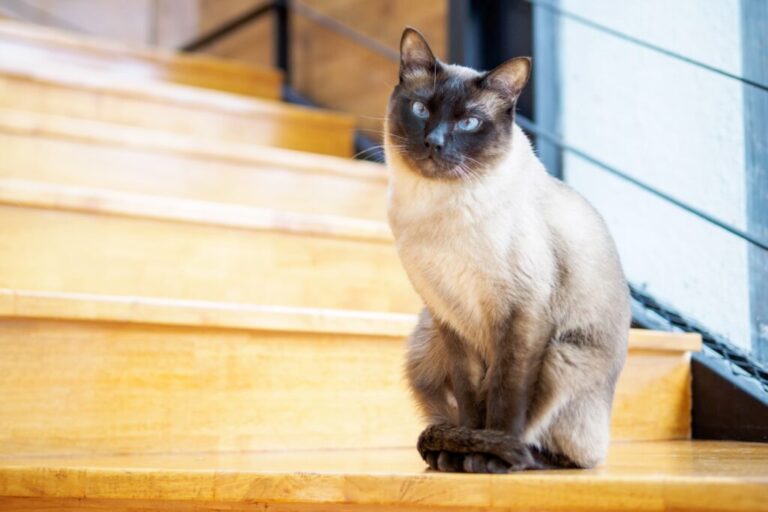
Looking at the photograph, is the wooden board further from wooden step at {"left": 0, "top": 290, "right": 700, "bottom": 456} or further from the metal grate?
wooden step at {"left": 0, "top": 290, "right": 700, "bottom": 456}

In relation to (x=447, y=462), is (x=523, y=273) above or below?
above

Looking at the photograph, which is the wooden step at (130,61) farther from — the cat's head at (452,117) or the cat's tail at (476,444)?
the cat's tail at (476,444)

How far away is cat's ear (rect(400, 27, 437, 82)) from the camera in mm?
1198

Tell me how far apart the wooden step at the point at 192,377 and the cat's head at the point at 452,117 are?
314mm

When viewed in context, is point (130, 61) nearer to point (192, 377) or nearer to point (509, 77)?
point (192, 377)

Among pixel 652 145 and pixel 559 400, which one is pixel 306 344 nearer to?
pixel 559 400

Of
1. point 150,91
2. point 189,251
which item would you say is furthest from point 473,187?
point 150,91

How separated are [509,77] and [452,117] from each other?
103 mm

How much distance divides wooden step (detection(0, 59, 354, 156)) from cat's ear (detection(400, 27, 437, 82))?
4.03 ft

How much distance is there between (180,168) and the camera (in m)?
1.94

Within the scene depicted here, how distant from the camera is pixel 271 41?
131 inches

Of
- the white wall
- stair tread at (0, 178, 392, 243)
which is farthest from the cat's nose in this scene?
the white wall

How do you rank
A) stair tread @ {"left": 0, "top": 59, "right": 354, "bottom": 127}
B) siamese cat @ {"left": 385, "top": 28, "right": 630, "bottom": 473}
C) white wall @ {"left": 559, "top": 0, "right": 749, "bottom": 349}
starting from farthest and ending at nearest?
stair tread @ {"left": 0, "top": 59, "right": 354, "bottom": 127}, white wall @ {"left": 559, "top": 0, "right": 749, "bottom": 349}, siamese cat @ {"left": 385, "top": 28, "right": 630, "bottom": 473}

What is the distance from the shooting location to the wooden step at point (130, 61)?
100 inches
